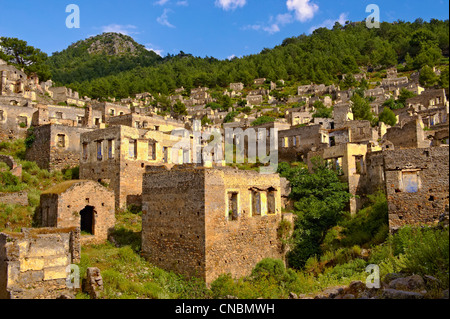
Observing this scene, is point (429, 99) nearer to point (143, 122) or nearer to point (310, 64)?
point (143, 122)

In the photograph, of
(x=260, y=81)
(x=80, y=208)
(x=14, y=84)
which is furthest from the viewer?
(x=260, y=81)

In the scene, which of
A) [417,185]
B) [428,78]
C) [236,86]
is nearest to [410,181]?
[417,185]

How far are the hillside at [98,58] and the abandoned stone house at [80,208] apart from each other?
83.4m

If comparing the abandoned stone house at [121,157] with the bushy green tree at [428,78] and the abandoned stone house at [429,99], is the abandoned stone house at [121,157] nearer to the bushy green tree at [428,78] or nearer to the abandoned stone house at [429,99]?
the abandoned stone house at [429,99]

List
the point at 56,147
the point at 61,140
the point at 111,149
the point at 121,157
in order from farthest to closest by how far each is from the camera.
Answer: the point at 61,140, the point at 56,147, the point at 111,149, the point at 121,157

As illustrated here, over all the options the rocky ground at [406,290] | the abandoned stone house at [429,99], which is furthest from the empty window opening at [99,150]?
the abandoned stone house at [429,99]

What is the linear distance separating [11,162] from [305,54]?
298 feet

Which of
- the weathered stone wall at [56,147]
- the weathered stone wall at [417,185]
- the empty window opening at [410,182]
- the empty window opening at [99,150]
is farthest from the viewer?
the weathered stone wall at [56,147]

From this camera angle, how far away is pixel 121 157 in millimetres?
24922

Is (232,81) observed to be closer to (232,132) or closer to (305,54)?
(305,54)

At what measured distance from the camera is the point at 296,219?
21.7 m

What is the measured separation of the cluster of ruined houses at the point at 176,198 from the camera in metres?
14.5

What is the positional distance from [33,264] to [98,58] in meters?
143
